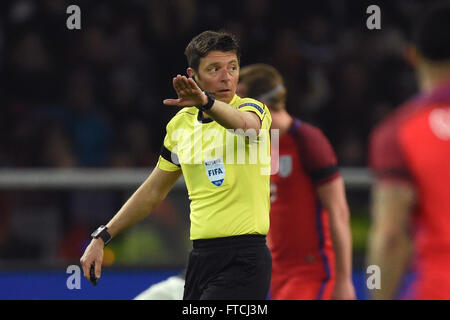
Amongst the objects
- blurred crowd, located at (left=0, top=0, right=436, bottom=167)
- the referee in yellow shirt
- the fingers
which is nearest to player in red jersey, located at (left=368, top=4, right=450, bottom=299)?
the referee in yellow shirt

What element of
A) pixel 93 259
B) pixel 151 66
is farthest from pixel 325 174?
pixel 151 66

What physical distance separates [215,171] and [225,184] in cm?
8

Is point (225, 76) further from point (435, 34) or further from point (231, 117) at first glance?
point (435, 34)

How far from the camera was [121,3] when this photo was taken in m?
10.2

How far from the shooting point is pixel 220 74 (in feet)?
14.8

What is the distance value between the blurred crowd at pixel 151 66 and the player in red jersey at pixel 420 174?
6.00m

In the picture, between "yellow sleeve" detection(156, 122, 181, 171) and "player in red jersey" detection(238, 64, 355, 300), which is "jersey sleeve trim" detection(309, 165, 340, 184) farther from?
"yellow sleeve" detection(156, 122, 181, 171)

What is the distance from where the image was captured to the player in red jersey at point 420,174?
10.3 ft

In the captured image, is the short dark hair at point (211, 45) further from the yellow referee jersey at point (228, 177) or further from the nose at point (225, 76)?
the yellow referee jersey at point (228, 177)

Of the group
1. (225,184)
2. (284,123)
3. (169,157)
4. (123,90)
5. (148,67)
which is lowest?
(225,184)

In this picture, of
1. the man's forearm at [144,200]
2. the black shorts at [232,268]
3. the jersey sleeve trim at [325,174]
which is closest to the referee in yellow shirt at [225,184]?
the black shorts at [232,268]

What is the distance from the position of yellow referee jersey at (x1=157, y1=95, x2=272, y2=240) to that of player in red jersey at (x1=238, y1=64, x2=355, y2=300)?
979mm

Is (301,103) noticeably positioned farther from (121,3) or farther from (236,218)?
(236,218)
